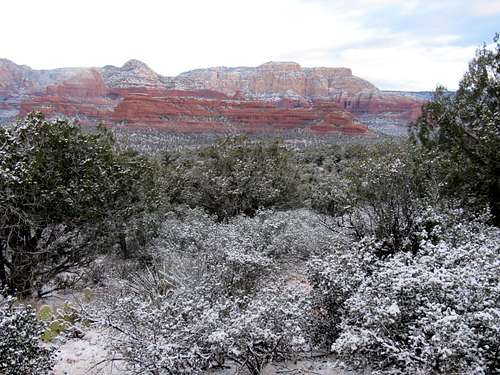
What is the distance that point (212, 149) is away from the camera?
17.4m

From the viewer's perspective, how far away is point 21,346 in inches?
212

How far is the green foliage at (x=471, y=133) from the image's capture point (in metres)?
9.52

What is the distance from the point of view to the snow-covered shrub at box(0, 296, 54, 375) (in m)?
5.20

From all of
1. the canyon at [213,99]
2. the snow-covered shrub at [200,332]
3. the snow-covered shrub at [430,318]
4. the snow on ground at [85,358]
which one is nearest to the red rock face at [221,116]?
the canyon at [213,99]

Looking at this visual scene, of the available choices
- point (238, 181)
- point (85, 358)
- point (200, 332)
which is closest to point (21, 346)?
point (85, 358)

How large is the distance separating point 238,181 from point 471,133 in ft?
24.4

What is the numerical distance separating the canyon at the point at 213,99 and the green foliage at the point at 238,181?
41.5 metres

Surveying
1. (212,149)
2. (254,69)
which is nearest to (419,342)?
(212,149)

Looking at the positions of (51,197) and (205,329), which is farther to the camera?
(51,197)

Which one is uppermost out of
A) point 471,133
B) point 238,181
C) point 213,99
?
point 213,99

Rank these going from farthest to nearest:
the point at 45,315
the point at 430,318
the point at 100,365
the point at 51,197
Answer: the point at 51,197 → the point at 45,315 → the point at 100,365 → the point at 430,318

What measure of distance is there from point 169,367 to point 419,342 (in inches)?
105

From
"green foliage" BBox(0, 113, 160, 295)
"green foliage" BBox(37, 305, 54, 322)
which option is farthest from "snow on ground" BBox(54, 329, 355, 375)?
"green foliage" BBox(0, 113, 160, 295)

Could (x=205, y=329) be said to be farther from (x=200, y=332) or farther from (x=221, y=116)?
(x=221, y=116)
